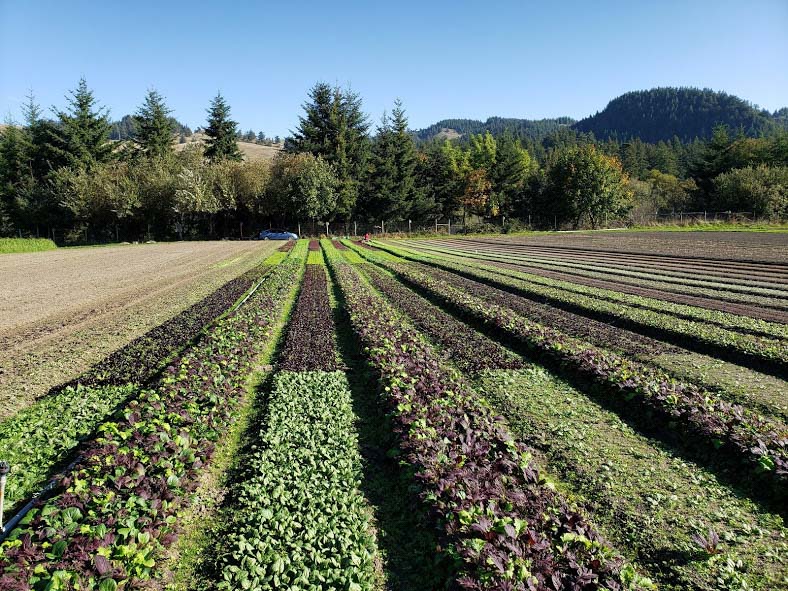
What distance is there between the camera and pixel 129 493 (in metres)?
5.71

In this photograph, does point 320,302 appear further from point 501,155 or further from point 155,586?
point 501,155

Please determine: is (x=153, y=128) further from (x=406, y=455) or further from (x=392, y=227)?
(x=406, y=455)

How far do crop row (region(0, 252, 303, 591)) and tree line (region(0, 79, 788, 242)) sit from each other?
2338 inches

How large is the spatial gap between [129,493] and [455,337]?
10.3m

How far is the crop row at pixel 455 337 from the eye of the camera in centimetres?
1233

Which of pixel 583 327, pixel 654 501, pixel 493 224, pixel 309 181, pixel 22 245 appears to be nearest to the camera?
pixel 654 501

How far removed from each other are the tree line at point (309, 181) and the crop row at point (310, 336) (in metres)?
48.5

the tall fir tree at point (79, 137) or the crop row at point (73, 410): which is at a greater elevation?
the tall fir tree at point (79, 137)

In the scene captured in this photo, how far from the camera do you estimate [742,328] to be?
567 inches

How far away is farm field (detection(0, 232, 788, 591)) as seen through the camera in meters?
5.04

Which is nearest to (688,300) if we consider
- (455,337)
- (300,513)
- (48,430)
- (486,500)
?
(455,337)

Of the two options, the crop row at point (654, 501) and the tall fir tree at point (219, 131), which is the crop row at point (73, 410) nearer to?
the crop row at point (654, 501)

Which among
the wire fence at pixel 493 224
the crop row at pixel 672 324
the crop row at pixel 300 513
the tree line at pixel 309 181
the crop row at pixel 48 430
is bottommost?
the crop row at pixel 300 513

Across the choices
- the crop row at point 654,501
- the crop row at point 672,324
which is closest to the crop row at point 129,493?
the crop row at point 654,501
